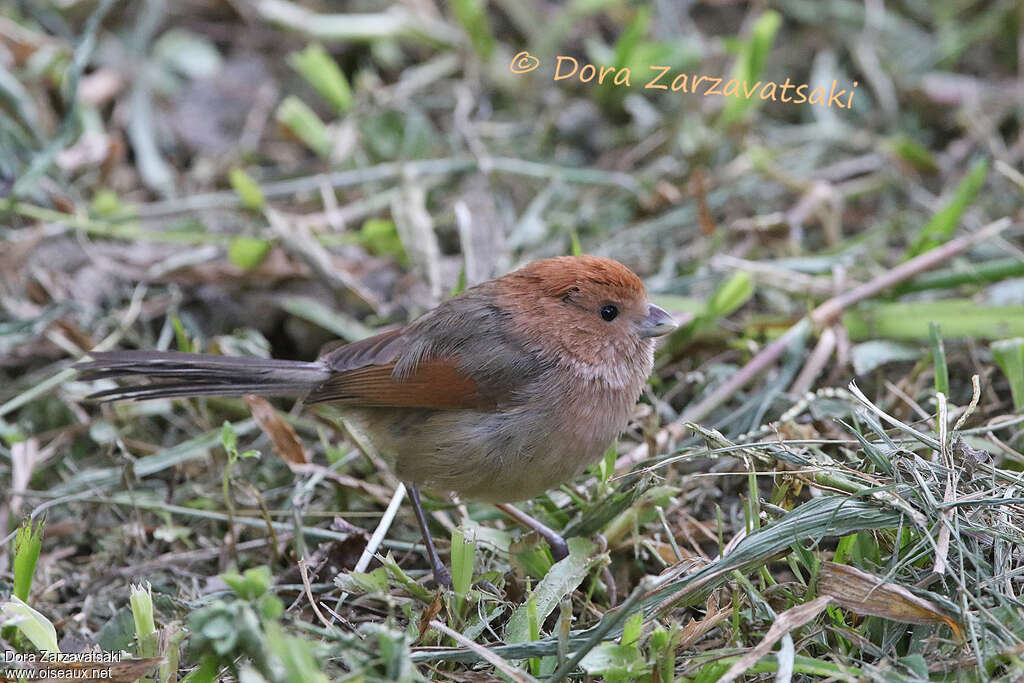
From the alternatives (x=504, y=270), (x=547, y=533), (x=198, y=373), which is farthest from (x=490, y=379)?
(x=504, y=270)

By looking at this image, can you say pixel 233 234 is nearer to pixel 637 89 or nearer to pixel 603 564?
pixel 637 89

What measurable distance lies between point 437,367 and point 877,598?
1.67 meters

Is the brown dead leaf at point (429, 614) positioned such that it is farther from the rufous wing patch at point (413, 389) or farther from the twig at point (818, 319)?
the twig at point (818, 319)

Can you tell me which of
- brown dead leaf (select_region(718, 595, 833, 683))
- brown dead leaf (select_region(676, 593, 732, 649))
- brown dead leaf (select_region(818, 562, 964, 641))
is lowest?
brown dead leaf (select_region(676, 593, 732, 649))

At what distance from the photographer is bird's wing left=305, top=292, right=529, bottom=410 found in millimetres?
3508

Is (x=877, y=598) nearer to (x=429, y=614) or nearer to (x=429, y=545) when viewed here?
(x=429, y=614)

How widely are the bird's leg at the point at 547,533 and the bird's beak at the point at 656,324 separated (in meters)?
0.79

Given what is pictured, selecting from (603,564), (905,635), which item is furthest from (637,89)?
(905,635)

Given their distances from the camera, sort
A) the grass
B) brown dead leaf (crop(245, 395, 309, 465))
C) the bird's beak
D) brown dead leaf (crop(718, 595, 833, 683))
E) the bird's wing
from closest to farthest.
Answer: brown dead leaf (crop(718, 595, 833, 683)) < the grass < the bird's wing < the bird's beak < brown dead leaf (crop(245, 395, 309, 465))

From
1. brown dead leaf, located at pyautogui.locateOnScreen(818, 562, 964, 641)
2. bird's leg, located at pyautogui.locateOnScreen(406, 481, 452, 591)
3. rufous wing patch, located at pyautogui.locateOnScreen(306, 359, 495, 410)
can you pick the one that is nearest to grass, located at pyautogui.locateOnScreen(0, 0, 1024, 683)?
brown dead leaf, located at pyautogui.locateOnScreen(818, 562, 964, 641)

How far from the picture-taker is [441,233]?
5.08 m

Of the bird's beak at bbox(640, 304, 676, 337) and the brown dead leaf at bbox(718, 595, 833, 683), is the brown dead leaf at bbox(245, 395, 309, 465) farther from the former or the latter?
the brown dead leaf at bbox(718, 595, 833, 683)

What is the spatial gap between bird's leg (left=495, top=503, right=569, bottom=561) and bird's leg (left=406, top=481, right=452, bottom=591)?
0.31 meters

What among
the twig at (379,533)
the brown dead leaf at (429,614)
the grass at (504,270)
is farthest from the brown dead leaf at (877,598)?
the twig at (379,533)
